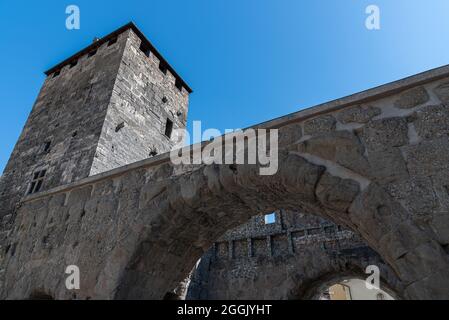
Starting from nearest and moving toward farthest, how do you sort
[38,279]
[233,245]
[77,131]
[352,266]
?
[38,279] → [77,131] → [352,266] → [233,245]

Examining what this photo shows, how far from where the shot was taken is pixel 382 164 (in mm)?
2273

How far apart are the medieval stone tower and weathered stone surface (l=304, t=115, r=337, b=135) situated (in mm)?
5409

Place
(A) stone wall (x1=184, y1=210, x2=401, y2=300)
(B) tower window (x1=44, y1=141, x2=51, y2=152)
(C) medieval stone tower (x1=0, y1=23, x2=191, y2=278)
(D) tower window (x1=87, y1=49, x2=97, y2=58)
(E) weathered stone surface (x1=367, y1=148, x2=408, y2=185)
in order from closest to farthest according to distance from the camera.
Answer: (E) weathered stone surface (x1=367, y1=148, x2=408, y2=185)
(C) medieval stone tower (x1=0, y1=23, x2=191, y2=278)
(B) tower window (x1=44, y1=141, x2=51, y2=152)
(A) stone wall (x1=184, y1=210, x2=401, y2=300)
(D) tower window (x1=87, y1=49, x2=97, y2=58)

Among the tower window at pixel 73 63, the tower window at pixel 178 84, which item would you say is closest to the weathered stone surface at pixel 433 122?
the tower window at pixel 178 84

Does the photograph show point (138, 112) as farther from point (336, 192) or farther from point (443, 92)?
point (443, 92)

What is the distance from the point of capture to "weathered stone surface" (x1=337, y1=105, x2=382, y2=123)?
8.28 feet

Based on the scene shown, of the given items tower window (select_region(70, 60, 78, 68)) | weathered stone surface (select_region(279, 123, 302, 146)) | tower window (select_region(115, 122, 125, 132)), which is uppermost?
tower window (select_region(70, 60, 78, 68))

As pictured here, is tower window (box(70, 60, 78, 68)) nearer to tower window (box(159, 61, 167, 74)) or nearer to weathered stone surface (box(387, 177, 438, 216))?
tower window (box(159, 61, 167, 74))

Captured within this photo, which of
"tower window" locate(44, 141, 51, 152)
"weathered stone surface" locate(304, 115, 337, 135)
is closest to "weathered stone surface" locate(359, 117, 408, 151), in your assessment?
"weathered stone surface" locate(304, 115, 337, 135)

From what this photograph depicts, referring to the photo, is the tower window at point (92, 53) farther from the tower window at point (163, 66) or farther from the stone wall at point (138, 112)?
the tower window at point (163, 66)
